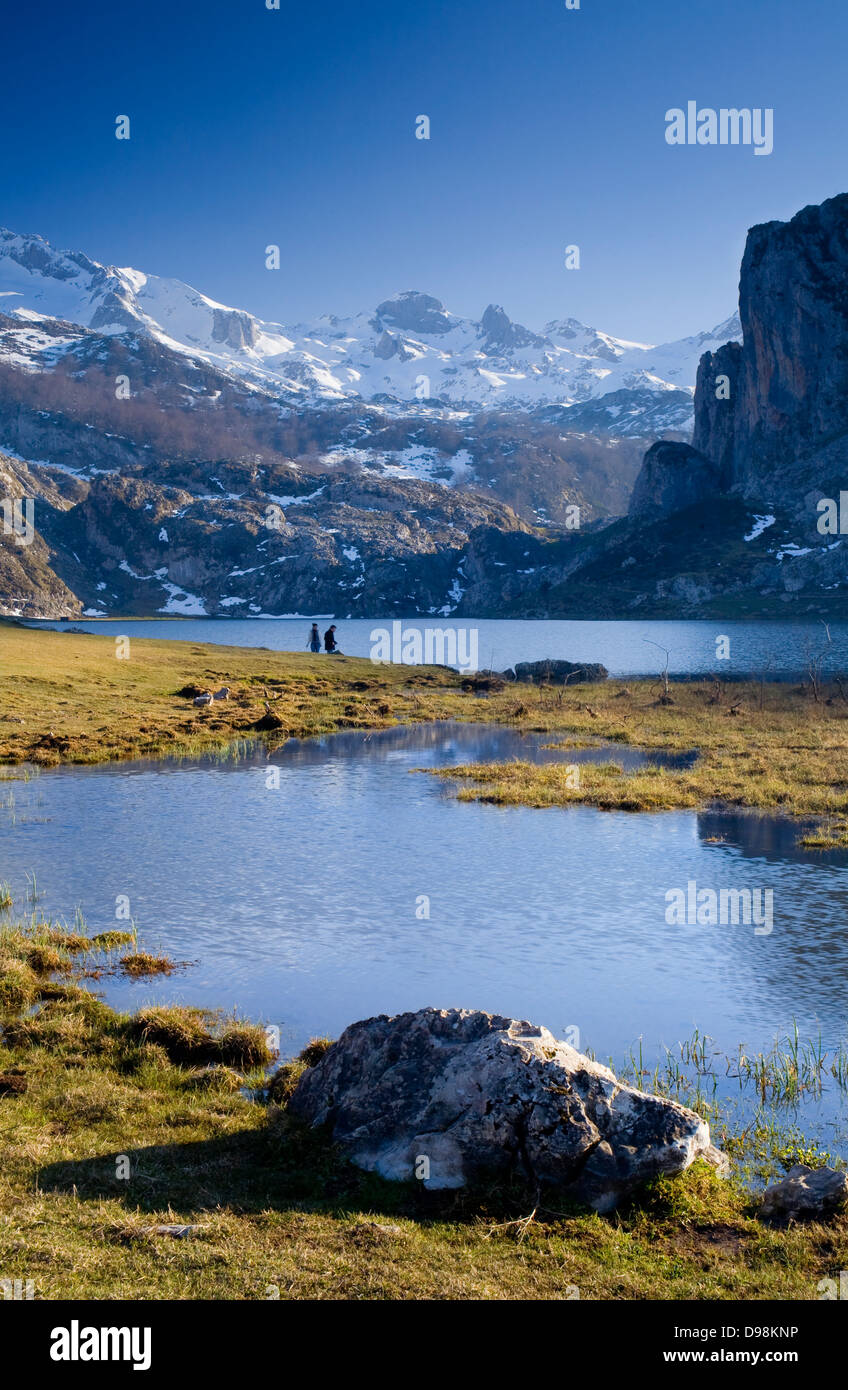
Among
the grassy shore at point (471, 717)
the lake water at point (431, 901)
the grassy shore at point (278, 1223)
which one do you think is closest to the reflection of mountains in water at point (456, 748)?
the grassy shore at point (471, 717)

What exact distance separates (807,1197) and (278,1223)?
5112 millimetres

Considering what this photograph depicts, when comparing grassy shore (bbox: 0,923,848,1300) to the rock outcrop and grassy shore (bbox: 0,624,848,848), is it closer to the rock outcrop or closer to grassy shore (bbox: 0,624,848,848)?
grassy shore (bbox: 0,624,848,848)

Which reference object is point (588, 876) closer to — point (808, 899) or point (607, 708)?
point (808, 899)

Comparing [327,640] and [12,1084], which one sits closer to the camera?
[12,1084]

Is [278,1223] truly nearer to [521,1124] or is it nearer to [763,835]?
[521,1124]

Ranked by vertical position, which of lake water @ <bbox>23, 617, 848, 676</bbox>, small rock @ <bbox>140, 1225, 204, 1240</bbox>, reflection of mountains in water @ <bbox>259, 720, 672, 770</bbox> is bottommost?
small rock @ <bbox>140, 1225, 204, 1240</bbox>

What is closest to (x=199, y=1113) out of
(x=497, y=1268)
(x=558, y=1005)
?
(x=497, y=1268)

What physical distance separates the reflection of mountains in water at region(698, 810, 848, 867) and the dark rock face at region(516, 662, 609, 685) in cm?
4801

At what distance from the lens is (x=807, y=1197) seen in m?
9.99

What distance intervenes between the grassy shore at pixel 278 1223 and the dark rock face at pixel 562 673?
232ft

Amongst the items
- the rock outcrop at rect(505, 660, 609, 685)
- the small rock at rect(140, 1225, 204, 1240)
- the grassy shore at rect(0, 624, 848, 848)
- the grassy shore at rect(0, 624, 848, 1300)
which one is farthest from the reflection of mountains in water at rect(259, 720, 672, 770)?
the small rock at rect(140, 1225, 204, 1240)

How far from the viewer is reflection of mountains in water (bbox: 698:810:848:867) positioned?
28031 millimetres

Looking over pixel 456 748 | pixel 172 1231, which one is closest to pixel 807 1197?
pixel 172 1231

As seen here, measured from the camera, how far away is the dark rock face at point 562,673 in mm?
83250
